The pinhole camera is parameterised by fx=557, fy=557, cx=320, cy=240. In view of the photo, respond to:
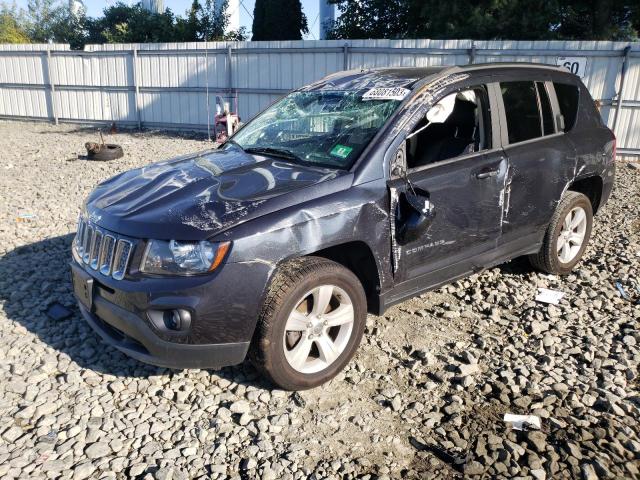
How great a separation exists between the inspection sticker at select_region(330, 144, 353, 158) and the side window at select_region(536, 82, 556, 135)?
195 cm

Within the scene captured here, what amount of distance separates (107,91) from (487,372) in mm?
15696

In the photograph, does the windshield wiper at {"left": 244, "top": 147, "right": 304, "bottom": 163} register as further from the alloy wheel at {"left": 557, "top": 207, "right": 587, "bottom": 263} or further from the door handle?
the alloy wheel at {"left": 557, "top": 207, "right": 587, "bottom": 263}

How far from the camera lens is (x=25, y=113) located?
17.8m

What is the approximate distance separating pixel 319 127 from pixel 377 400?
6.41ft

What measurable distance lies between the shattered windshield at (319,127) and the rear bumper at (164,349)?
1354 millimetres

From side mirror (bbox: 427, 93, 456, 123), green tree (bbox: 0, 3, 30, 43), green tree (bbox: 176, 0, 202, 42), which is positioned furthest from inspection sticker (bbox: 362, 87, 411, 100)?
green tree (bbox: 0, 3, 30, 43)

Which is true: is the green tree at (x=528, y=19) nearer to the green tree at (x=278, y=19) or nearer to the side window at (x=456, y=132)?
the green tree at (x=278, y=19)

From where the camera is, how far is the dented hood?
306 cm

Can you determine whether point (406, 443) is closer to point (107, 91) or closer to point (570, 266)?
point (570, 266)

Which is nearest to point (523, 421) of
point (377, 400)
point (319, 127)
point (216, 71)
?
point (377, 400)

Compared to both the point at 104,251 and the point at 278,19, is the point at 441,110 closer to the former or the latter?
the point at 104,251

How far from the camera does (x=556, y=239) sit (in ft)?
16.0

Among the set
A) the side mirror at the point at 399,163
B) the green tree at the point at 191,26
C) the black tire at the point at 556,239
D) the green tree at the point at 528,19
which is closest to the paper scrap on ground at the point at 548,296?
the black tire at the point at 556,239

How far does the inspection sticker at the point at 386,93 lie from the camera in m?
3.84
